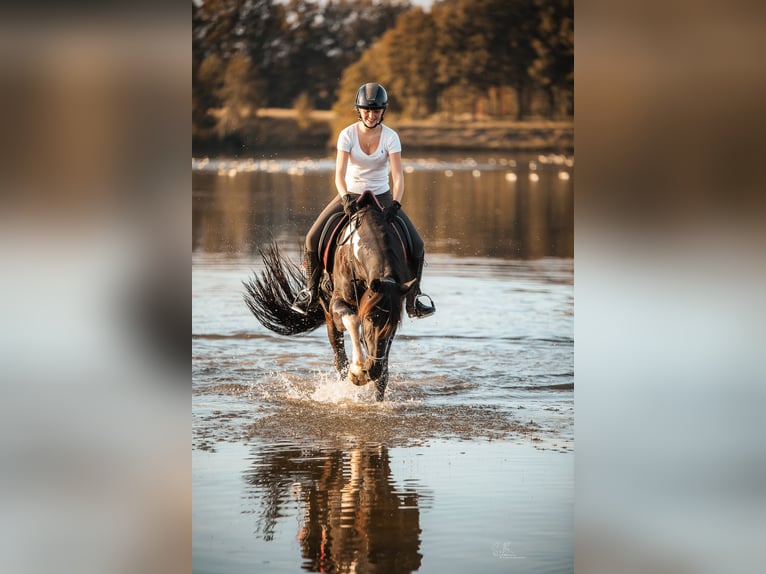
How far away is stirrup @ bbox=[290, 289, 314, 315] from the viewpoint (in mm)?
7568

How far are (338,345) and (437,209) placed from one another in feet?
17.4

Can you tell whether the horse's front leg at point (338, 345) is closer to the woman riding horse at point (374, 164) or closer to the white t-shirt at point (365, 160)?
the woman riding horse at point (374, 164)

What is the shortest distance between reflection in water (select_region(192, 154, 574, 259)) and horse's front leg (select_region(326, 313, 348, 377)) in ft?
12.4

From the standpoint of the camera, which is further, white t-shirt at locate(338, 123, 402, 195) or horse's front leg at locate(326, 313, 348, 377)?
horse's front leg at locate(326, 313, 348, 377)

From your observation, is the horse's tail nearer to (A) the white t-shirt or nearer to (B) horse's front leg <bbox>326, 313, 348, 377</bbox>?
(B) horse's front leg <bbox>326, 313, 348, 377</bbox>

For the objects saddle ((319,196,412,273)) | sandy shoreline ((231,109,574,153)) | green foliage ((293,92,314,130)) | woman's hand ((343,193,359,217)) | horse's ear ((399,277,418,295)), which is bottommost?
horse's ear ((399,277,418,295))

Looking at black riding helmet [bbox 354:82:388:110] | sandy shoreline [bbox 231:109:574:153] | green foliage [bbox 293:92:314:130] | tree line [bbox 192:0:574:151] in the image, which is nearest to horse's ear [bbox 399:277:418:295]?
black riding helmet [bbox 354:82:388:110]

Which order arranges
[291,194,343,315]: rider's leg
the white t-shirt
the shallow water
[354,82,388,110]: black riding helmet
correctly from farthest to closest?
[291,194,343,315]: rider's leg < the white t-shirt < [354,82,388,110]: black riding helmet < the shallow water

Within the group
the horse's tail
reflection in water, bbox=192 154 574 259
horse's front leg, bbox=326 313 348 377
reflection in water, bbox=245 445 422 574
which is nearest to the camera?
reflection in water, bbox=245 445 422 574

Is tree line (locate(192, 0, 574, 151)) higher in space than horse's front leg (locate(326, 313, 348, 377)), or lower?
higher
